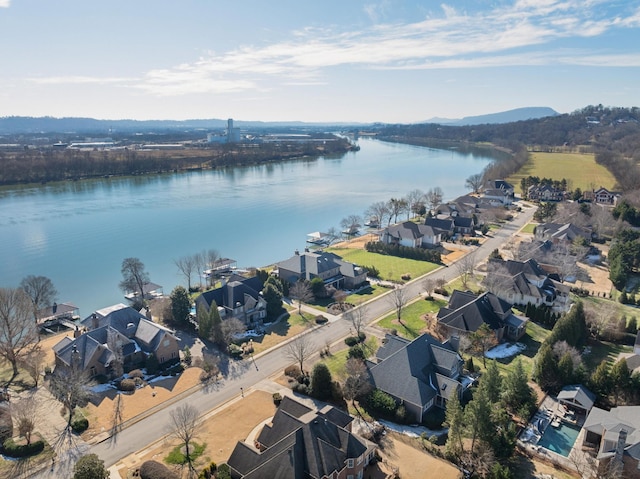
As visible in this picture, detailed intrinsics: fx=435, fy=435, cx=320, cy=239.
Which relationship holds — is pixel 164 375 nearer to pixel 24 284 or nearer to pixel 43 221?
pixel 24 284

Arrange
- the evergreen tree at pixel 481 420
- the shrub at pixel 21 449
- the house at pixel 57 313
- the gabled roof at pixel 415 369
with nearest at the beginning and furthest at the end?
the evergreen tree at pixel 481 420 < the shrub at pixel 21 449 < the gabled roof at pixel 415 369 < the house at pixel 57 313

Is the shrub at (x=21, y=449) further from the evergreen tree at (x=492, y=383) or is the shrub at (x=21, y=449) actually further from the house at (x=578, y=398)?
the house at (x=578, y=398)

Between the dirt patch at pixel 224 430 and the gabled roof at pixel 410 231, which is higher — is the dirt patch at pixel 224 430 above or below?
below

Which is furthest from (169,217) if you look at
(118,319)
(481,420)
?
(481,420)

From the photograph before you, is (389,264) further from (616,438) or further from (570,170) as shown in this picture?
(570,170)

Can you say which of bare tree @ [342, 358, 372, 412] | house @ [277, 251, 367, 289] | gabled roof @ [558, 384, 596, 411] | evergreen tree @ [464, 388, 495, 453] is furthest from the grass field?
evergreen tree @ [464, 388, 495, 453]

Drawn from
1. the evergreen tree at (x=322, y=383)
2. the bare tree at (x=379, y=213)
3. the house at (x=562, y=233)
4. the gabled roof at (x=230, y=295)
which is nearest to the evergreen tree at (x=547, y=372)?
the evergreen tree at (x=322, y=383)

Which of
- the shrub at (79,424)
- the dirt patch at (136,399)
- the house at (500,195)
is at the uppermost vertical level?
the house at (500,195)
